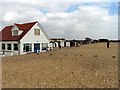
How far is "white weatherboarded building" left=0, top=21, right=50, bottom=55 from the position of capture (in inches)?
1334

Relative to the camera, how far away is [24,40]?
3409 centimetres

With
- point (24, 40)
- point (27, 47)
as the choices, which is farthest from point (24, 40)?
point (27, 47)

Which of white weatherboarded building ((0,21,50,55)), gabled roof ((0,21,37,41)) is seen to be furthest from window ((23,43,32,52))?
gabled roof ((0,21,37,41))

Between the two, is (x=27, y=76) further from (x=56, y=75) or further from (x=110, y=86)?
(x=110, y=86)

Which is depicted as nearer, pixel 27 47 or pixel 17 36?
pixel 27 47

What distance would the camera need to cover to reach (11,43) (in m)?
34.8

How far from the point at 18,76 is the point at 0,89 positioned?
270cm

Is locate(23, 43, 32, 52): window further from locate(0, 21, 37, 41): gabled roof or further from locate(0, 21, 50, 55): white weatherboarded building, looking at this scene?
locate(0, 21, 37, 41): gabled roof

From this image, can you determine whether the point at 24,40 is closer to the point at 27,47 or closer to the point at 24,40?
the point at 24,40

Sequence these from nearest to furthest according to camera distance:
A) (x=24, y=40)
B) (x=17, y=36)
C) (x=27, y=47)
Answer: (x=24, y=40) < (x=27, y=47) < (x=17, y=36)

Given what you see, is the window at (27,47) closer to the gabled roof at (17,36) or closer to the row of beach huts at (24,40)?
the row of beach huts at (24,40)

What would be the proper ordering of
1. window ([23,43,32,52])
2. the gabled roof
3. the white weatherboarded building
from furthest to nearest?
the gabled roof, window ([23,43,32,52]), the white weatherboarded building

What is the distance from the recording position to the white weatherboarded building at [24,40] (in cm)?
3388

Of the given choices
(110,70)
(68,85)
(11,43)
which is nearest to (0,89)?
(68,85)
